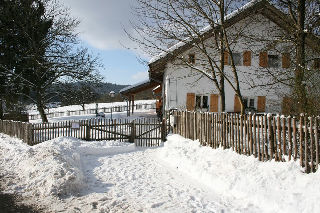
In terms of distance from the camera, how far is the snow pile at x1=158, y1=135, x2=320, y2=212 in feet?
12.7

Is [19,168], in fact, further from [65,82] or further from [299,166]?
[65,82]

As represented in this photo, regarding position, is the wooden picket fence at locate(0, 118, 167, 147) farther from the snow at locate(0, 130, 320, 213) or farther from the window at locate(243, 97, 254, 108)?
the window at locate(243, 97, 254, 108)

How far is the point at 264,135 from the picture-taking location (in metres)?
5.64

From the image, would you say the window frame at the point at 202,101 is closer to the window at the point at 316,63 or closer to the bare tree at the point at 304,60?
the bare tree at the point at 304,60

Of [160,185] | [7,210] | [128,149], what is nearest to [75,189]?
[7,210]

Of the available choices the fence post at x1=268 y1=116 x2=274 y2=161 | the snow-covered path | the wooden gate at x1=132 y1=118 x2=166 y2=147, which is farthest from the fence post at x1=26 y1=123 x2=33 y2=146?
the fence post at x1=268 y1=116 x2=274 y2=161

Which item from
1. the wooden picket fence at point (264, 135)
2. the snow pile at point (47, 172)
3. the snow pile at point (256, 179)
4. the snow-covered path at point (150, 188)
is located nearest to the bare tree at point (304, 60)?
the wooden picket fence at point (264, 135)

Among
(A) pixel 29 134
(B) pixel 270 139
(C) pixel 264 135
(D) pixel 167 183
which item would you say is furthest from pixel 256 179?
(A) pixel 29 134

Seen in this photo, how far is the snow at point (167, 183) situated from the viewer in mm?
4180

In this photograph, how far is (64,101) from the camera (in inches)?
723

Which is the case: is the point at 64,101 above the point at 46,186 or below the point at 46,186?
above

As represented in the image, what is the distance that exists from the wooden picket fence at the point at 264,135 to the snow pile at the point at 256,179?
0.26m

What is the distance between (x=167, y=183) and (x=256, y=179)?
212cm

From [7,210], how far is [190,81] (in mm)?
12244
